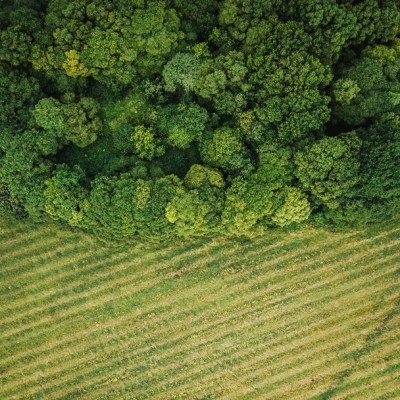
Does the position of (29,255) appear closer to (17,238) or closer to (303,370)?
(17,238)

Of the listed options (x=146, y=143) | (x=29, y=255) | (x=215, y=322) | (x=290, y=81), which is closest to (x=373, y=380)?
(x=215, y=322)

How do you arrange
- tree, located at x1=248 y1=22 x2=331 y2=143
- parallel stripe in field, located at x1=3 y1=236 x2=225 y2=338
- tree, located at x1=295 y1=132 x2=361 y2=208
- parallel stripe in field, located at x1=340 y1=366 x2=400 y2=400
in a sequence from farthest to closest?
parallel stripe in field, located at x1=3 y1=236 x2=225 y2=338
parallel stripe in field, located at x1=340 y1=366 x2=400 y2=400
tree, located at x1=295 y1=132 x2=361 y2=208
tree, located at x1=248 y1=22 x2=331 y2=143

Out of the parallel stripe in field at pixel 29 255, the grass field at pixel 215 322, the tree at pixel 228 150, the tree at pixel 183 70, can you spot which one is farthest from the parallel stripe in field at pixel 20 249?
the tree at pixel 183 70

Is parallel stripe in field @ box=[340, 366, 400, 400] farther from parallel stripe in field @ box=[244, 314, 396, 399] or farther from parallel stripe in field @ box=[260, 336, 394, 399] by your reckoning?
parallel stripe in field @ box=[244, 314, 396, 399]

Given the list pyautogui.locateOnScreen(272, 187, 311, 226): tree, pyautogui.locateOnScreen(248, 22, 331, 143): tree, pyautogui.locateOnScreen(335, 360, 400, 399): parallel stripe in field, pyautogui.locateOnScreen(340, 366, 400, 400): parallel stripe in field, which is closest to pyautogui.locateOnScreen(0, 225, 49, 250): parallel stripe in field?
pyautogui.locateOnScreen(272, 187, 311, 226): tree

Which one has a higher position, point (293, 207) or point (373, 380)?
point (293, 207)

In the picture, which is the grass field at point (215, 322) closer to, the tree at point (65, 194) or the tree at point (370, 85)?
the tree at point (65, 194)
